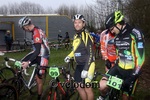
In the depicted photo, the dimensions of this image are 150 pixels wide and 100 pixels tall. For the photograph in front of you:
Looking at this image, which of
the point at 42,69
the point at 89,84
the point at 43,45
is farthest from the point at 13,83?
the point at 89,84

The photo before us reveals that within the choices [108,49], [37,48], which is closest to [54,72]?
[37,48]

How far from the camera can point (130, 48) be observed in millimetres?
4613

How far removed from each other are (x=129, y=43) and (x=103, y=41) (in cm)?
243

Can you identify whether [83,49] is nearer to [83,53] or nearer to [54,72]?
[83,53]

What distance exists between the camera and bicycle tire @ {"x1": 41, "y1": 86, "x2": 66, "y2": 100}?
5058mm

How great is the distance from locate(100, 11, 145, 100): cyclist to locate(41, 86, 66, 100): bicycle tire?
1.08m

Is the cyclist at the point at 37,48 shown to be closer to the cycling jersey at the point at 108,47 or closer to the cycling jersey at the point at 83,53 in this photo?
the cycling jersey at the point at 83,53

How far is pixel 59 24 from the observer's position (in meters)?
35.3

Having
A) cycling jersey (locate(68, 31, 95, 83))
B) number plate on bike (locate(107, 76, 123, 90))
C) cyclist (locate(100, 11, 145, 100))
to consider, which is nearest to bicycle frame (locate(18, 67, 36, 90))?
cycling jersey (locate(68, 31, 95, 83))

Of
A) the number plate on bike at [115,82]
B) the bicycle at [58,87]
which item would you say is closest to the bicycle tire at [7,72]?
the bicycle at [58,87]

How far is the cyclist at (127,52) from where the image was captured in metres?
4.45

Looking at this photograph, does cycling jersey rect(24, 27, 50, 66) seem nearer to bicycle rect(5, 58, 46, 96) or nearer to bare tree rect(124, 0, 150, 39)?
bicycle rect(5, 58, 46, 96)

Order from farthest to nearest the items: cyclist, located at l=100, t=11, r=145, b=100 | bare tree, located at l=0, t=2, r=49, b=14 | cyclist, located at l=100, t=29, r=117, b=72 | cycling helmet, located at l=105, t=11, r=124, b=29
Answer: bare tree, located at l=0, t=2, r=49, b=14 < cyclist, located at l=100, t=29, r=117, b=72 < cycling helmet, located at l=105, t=11, r=124, b=29 < cyclist, located at l=100, t=11, r=145, b=100

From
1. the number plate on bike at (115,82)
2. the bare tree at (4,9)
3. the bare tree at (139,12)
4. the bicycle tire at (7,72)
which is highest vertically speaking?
the bare tree at (4,9)
